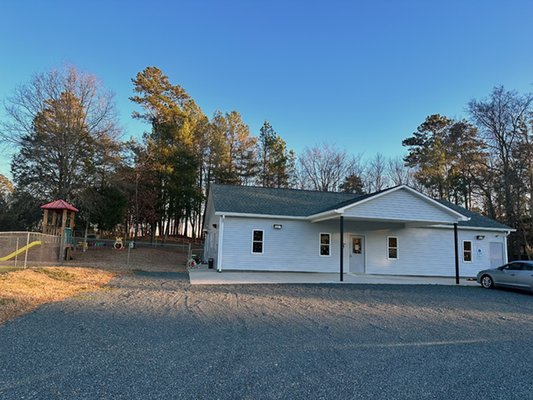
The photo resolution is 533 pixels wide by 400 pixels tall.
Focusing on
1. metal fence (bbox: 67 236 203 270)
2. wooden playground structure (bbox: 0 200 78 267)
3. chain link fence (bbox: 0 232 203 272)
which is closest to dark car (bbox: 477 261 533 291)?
chain link fence (bbox: 0 232 203 272)

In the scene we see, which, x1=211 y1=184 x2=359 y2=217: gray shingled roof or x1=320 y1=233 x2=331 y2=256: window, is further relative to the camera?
x1=320 y1=233 x2=331 y2=256: window

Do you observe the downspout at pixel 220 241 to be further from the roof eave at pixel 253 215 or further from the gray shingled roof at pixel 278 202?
Result: the gray shingled roof at pixel 278 202

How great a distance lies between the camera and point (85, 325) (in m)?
5.70

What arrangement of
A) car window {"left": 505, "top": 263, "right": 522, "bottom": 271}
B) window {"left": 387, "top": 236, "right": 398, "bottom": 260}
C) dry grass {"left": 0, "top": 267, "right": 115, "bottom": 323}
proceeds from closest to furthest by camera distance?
dry grass {"left": 0, "top": 267, "right": 115, "bottom": 323}
car window {"left": 505, "top": 263, "right": 522, "bottom": 271}
window {"left": 387, "top": 236, "right": 398, "bottom": 260}

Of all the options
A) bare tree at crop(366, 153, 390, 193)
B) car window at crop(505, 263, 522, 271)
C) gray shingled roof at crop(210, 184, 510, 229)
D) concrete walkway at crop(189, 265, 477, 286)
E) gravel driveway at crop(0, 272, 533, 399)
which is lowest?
concrete walkway at crop(189, 265, 477, 286)

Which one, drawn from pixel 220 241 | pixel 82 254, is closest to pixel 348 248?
pixel 220 241

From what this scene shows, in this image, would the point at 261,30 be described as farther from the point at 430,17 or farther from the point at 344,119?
the point at 344,119

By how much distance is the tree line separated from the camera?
2298cm

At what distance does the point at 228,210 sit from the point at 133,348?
10.8 metres

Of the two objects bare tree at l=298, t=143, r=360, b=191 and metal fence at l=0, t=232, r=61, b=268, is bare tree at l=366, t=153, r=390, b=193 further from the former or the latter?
metal fence at l=0, t=232, r=61, b=268

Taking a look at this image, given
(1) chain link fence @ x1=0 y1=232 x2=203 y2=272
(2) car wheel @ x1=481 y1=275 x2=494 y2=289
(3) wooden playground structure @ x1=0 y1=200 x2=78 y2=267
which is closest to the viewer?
(2) car wheel @ x1=481 y1=275 x2=494 y2=289

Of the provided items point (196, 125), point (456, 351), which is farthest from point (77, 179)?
A: point (456, 351)

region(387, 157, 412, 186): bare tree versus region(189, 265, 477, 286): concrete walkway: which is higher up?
region(387, 157, 412, 186): bare tree

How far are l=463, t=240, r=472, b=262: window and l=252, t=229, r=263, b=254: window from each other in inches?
434
